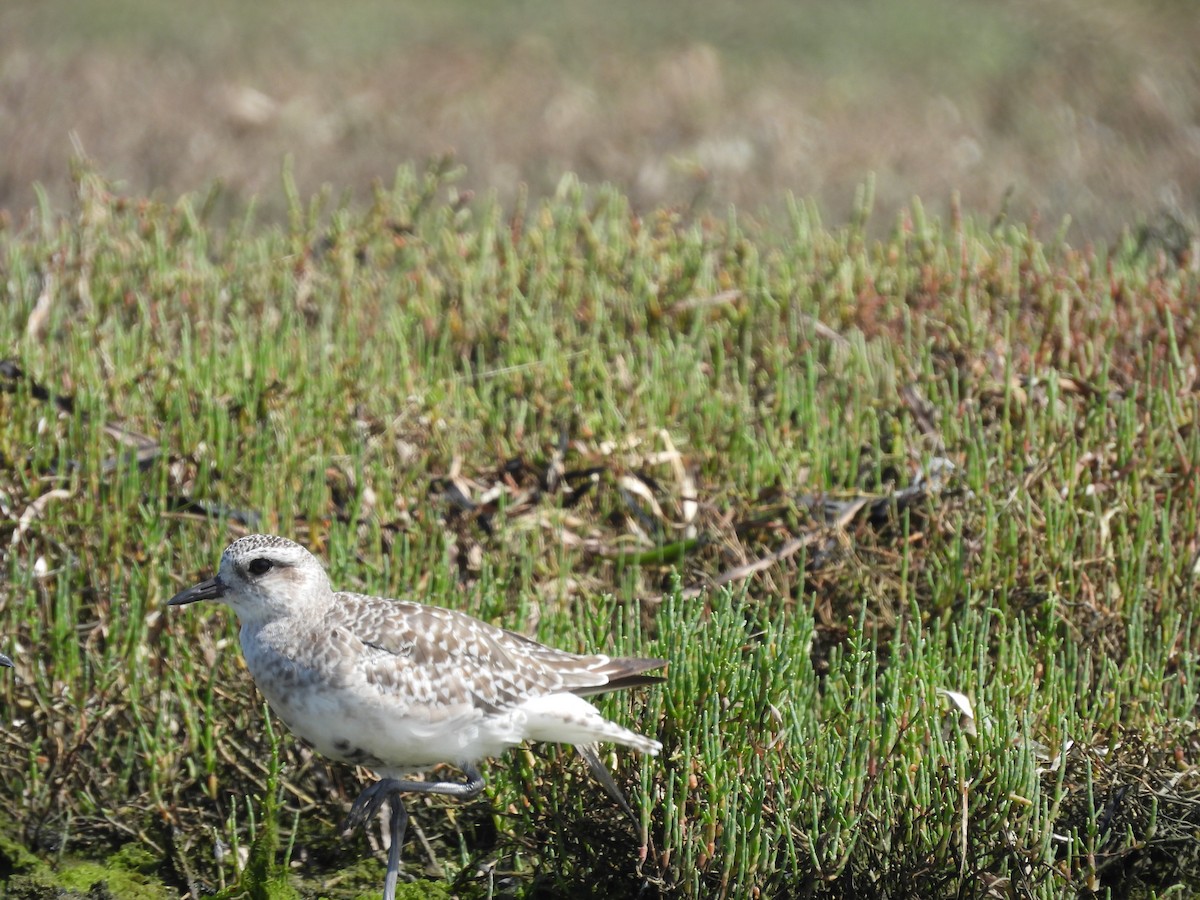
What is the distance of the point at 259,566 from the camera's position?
457cm

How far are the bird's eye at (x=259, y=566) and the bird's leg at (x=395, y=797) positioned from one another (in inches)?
26.8

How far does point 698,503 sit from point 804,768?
1.93 m

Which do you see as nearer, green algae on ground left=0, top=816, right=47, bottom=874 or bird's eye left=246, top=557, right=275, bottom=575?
bird's eye left=246, top=557, right=275, bottom=575

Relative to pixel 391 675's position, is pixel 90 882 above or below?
below

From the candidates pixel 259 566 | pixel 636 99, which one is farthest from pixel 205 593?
pixel 636 99

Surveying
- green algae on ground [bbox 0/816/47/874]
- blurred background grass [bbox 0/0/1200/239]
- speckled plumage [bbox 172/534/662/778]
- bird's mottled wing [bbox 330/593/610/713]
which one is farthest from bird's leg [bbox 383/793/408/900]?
blurred background grass [bbox 0/0/1200/239]

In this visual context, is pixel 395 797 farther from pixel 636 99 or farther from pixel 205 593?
pixel 636 99

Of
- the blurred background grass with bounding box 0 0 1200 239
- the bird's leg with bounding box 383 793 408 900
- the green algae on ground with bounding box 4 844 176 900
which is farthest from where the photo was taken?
the blurred background grass with bounding box 0 0 1200 239

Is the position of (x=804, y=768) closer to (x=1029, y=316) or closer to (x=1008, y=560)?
(x=1008, y=560)

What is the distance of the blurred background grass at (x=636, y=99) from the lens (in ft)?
38.3

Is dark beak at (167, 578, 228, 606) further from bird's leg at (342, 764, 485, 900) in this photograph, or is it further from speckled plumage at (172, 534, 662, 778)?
bird's leg at (342, 764, 485, 900)

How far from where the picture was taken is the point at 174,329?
7680 mm

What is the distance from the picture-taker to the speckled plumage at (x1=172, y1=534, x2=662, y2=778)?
4.43 m

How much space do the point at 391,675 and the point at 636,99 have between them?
30.9 feet
